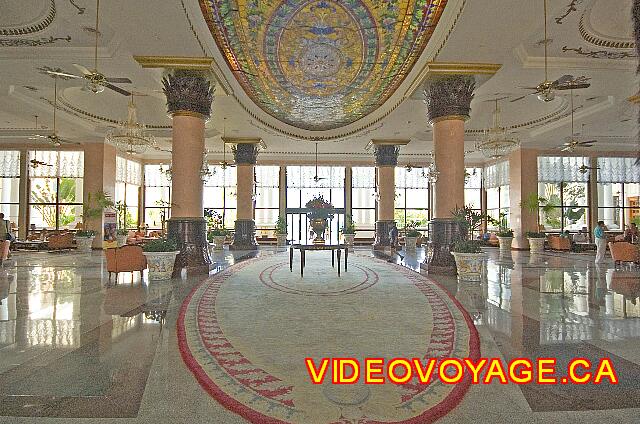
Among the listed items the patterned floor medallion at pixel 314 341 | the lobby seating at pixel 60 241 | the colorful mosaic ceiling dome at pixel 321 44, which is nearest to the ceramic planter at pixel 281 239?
the colorful mosaic ceiling dome at pixel 321 44

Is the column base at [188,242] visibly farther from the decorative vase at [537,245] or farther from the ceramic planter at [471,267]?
the decorative vase at [537,245]

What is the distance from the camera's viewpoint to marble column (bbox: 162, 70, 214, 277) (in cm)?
861

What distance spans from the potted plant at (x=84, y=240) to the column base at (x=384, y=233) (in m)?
11.1

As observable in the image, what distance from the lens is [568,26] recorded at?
727 cm

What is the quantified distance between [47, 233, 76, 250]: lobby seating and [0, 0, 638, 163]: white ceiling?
3.98 metres

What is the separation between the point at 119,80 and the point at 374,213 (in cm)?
1513

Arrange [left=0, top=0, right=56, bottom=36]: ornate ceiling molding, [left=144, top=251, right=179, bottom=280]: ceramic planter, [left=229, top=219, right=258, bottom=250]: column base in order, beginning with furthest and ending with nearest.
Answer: [left=229, top=219, right=258, bottom=250]: column base, [left=144, top=251, right=179, bottom=280]: ceramic planter, [left=0, top=0, right=56, bottom=36]: ornate ceiling molding

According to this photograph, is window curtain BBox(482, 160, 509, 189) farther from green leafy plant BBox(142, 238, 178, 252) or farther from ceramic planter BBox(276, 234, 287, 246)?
green leafy plant BBox(142, 238, 178, 252)

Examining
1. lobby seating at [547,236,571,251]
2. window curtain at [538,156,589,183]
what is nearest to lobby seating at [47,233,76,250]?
lobby seating at [547,236,571,251]

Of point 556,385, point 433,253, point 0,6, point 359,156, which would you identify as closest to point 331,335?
point 556,385

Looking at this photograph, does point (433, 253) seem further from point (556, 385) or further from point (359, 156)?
point (359, 156)

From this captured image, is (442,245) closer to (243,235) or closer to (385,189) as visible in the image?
(385,189)

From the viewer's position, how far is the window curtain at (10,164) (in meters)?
17.4

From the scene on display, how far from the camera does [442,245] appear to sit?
28.8ft
